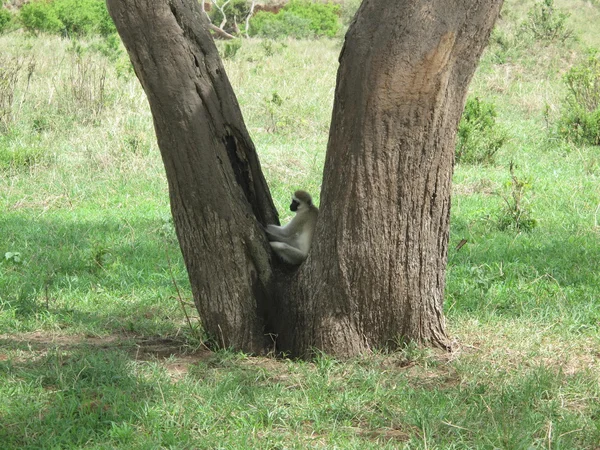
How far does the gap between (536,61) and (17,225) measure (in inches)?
575

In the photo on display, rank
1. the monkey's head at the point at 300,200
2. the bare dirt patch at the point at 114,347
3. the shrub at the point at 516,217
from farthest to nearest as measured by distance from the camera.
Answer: the shrub at the point at 516,217 → the monkey's head at the point at 300,200 → the bare dirt patch at the point at 114,347

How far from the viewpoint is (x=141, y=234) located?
24.8 feet

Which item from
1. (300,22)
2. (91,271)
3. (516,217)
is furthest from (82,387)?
(300,22)

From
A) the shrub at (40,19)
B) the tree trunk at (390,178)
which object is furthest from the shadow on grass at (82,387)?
the shrub at (40,19)

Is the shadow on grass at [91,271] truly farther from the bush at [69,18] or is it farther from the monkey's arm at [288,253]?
the bush at [69,18]

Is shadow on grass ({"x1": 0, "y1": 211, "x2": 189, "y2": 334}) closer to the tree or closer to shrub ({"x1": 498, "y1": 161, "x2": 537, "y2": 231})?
the tree

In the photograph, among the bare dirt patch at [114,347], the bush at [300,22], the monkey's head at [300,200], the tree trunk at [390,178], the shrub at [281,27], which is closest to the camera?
the tree trunk at [390,178]

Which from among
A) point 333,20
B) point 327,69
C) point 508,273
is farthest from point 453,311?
point 333,20

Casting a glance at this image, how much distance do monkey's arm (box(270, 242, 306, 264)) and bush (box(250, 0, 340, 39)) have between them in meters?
26.7

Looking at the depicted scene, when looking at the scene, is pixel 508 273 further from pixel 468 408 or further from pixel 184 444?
pixel 184 444

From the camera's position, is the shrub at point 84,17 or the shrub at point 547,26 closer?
the shrub at point 547,26

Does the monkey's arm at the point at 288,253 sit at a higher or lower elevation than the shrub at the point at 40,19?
lower

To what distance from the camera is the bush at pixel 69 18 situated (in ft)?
83.5

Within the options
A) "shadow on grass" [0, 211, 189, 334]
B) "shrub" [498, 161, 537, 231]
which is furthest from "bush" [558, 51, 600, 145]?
"shadow on grass" [0, 211, 189, 334]
